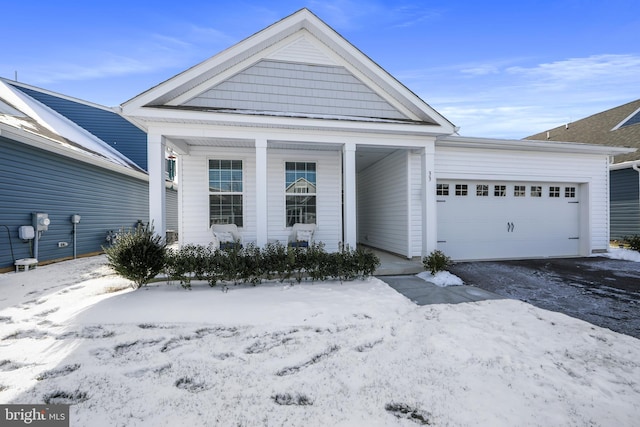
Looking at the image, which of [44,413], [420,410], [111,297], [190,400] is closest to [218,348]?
[190,400]

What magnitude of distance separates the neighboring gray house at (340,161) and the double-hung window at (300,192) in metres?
0.03

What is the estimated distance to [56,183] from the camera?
780cm

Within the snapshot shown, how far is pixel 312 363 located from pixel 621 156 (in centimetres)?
1466

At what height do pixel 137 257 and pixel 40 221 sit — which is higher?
pixel 40 221

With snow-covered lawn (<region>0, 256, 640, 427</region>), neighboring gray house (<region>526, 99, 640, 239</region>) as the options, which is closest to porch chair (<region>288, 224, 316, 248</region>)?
snow-covered lawn (<region>0, 256, 640, 427</region>)

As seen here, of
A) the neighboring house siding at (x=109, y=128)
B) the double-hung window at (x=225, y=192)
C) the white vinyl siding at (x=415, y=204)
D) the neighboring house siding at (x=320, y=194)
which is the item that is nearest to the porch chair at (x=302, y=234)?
the neighboring house siding at (x=320, y=194)

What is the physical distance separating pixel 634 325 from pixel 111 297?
7434mm

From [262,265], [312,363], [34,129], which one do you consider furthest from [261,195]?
[34,129]

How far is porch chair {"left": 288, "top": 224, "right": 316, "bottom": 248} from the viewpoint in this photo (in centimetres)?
717

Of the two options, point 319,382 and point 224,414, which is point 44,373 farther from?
point 319,382

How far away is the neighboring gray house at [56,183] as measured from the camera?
21.6 ft

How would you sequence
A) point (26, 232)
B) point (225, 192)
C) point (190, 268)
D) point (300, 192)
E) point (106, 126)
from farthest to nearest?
1. point (106, 126)
2. point (300, 192)
3. point (225, 192)
4. point (26, 232)
5. point (190, 268)

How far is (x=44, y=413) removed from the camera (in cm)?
199

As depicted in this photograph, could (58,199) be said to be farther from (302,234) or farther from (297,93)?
(297,93)
